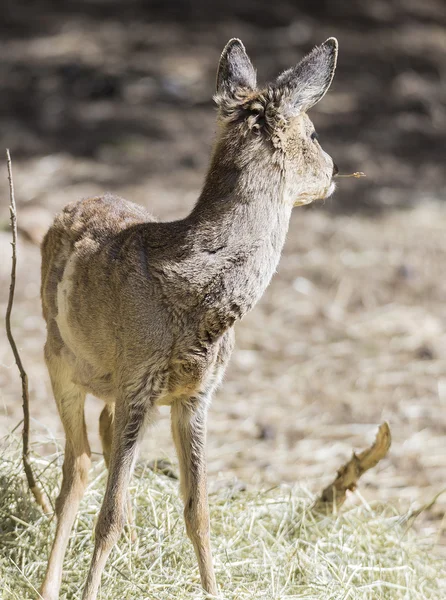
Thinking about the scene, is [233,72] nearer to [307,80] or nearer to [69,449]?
[307,80]

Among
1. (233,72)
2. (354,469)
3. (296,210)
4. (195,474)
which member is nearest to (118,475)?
(195,474)

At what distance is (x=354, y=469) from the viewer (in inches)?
174

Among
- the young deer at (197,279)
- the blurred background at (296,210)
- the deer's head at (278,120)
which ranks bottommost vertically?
the blurred background at (296,210)

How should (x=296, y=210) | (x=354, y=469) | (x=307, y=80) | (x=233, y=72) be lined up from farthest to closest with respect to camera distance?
(x=296, y=210), (x=354, y=469), (x=233, y=72), (x=307, y=80)

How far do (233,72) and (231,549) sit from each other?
82.0 inches

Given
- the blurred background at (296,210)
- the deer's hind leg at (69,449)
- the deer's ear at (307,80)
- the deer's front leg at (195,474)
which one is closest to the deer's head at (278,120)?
the deer's ear at (307,80)

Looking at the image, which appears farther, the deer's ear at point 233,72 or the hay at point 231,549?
the hay at point 231,549

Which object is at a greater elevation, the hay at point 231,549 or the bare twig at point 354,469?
the bare twig at point 354,469

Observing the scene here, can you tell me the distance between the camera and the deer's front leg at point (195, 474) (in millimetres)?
3668

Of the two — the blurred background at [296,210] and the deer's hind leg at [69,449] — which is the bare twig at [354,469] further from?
the deer's hind leg at [69,449]

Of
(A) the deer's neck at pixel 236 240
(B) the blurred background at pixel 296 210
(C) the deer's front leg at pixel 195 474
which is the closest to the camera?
(A) the deer's neck at pixel 236 240

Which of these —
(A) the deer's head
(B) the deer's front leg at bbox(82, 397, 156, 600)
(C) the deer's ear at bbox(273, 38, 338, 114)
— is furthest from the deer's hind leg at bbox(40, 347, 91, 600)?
(C) the deer's ear at bbox(273, 38, 338, 114)

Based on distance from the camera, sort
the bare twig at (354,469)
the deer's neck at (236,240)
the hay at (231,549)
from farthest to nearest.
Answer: the bare twig at (354,469) < the hay at (231,549) < the deer's neck at (236,240)

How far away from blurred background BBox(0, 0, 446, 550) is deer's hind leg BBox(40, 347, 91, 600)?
0.75 metres
